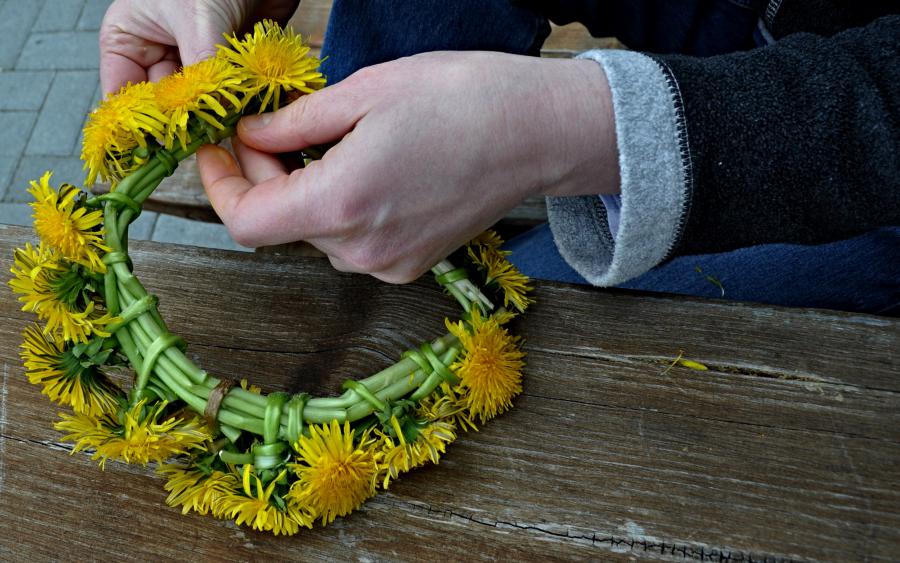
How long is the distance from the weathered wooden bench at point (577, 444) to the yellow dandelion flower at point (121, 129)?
256 millimetres

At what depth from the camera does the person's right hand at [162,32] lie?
95cm

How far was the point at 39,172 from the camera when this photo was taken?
8.33 feet

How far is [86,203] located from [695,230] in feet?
2.32

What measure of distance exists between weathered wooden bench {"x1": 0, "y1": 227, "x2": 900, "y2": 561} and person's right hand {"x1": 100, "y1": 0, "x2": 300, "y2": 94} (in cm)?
35

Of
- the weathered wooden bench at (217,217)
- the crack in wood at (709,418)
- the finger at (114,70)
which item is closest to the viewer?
the crack in wood at (709,418)

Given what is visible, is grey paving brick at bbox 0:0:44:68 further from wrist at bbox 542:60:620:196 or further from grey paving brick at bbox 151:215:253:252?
wrist at bbox 542:60:620:196

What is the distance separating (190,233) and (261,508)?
1792 millimetres

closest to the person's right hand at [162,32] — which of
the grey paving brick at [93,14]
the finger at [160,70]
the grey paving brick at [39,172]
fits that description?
the finger at [160,70]

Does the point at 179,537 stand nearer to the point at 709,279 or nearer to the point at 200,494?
the point at 200,494

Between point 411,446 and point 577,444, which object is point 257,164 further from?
point 577,444

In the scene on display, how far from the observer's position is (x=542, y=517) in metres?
0.80

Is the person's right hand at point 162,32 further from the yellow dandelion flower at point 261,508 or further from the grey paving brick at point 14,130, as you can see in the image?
the grey paving brick at point 14,130

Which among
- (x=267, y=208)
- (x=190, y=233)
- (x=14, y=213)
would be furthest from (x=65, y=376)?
(x=14, y=213)

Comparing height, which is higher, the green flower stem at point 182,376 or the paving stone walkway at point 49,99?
the green flower stem at point 182,376
